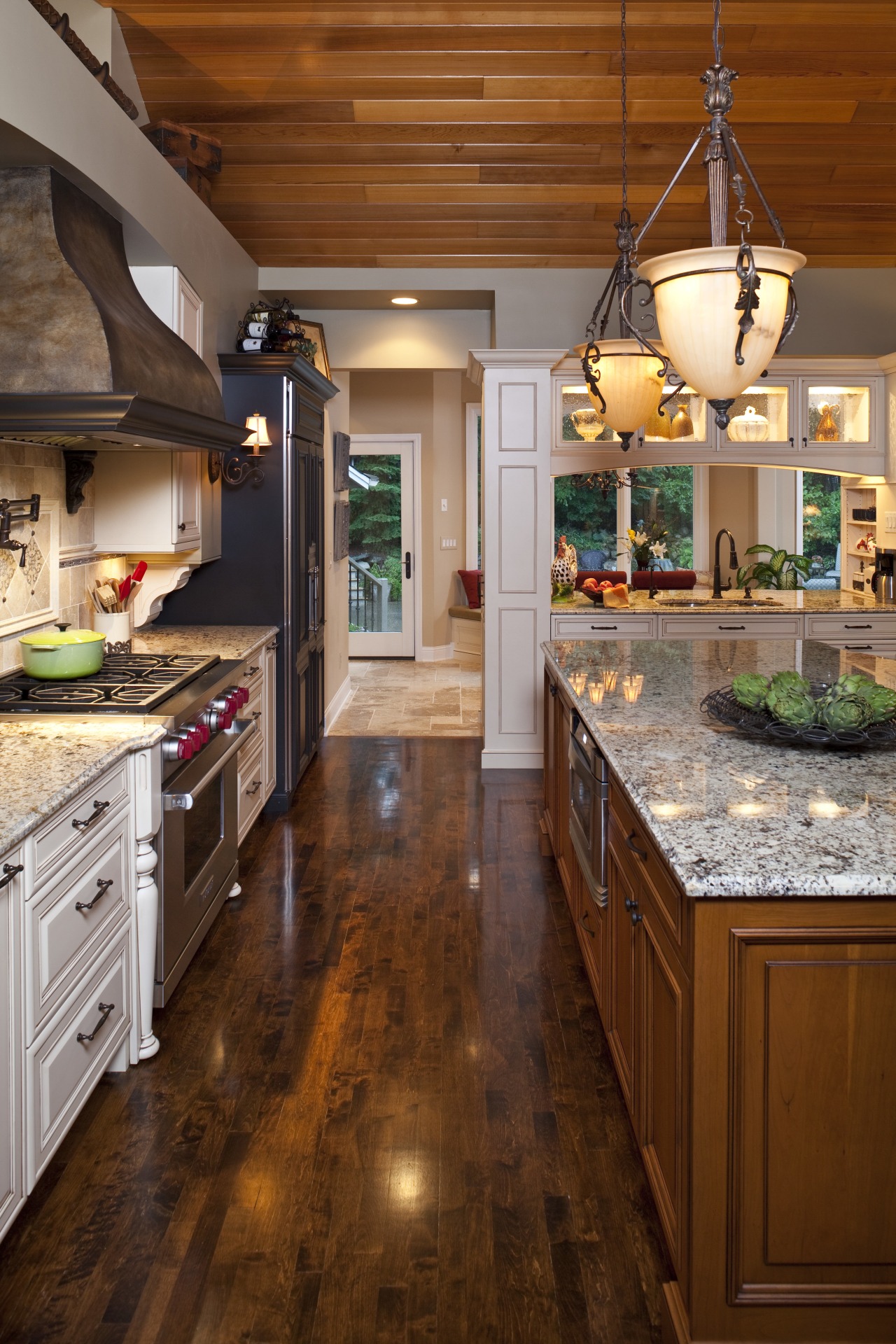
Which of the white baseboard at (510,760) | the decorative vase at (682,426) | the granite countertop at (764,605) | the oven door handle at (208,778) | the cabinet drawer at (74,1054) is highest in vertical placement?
the decorative vase at (682,426)

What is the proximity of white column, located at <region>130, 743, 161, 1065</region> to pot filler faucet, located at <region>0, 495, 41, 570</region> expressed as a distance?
887 mm

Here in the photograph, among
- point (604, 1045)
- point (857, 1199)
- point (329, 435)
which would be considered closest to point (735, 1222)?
point (857, 1199)

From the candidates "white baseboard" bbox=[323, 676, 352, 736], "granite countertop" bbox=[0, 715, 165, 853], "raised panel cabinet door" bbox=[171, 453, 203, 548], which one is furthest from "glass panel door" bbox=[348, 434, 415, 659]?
"granite countertop" bbox=[0, 715, 165, 853]

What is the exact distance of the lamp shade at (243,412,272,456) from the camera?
5250 millimetres

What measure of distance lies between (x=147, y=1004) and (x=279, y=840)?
6.69 feet

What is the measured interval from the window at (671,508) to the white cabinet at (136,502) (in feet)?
20.1

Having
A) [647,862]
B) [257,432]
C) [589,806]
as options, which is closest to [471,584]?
[257,432]

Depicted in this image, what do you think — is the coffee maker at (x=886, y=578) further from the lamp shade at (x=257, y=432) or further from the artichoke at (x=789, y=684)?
the artichoke at (x=789, y=684)

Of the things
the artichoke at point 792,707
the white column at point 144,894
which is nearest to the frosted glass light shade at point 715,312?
the artichoke at point 792,707

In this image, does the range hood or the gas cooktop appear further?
the gas cooktop

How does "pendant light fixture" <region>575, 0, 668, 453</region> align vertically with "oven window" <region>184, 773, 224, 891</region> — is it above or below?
above

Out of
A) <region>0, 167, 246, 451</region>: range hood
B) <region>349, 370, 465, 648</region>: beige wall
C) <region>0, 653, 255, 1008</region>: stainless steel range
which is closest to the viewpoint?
<region>0, 167, 246, 451</region>: range hood

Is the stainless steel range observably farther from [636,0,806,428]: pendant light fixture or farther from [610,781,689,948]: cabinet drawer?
[636,0,806,428]: pendant light fixture

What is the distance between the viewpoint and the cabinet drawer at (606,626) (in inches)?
241
